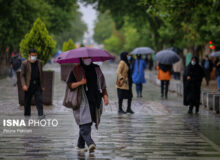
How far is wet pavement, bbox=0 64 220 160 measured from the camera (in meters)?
8.57

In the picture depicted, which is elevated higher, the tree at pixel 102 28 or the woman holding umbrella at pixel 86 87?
the tree at pixel 102 28

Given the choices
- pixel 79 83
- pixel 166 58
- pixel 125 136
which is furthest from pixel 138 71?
pixel 79 83

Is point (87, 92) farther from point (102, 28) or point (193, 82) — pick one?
point (102, 28)

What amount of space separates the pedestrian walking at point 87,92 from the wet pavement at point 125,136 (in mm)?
410

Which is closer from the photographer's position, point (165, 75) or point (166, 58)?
point (165, 75)

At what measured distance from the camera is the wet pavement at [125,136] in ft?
28.1

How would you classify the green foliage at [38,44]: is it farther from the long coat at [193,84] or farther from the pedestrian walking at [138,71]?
the long coat at [193,84]

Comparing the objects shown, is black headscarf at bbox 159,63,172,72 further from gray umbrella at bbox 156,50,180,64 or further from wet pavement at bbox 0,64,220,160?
wet pavement at bbox 0,64,220,160

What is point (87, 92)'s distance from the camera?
27.9 feet

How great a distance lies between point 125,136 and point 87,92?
7.69 feet

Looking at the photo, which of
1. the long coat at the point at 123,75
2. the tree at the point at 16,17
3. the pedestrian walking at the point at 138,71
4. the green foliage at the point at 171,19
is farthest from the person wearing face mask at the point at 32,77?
the tree at the point at 16,17

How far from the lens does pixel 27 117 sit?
1330 cm

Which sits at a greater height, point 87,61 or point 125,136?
point 87,61

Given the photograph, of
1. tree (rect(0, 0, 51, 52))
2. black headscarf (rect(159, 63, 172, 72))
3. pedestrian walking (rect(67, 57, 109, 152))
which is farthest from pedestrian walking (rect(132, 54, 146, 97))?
tree (rect(0, 0, 51, 52))
